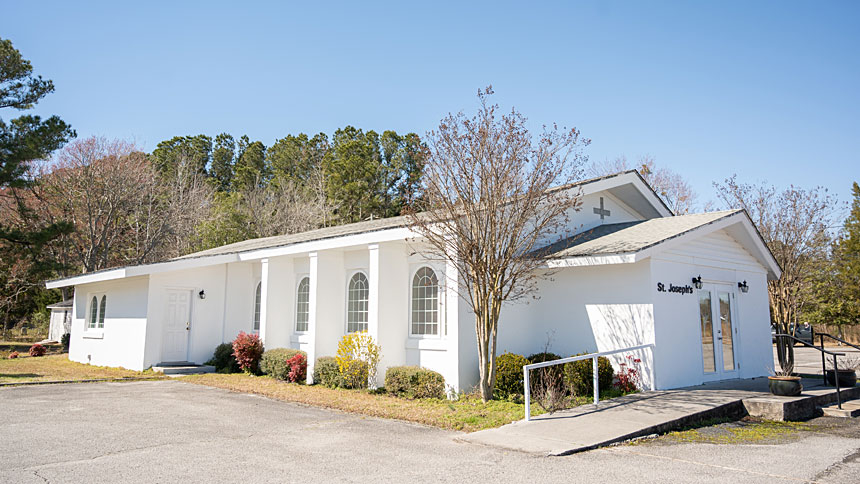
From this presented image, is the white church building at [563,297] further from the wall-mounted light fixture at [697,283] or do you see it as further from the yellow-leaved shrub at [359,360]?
the yellow-leaved shrub at [359,360]

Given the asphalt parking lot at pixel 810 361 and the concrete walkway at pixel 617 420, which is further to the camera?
the asphalt parking lot at pixel 810 361

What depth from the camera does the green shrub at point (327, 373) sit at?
1319 centimetres

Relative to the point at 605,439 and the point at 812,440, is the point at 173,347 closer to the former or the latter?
the point at 605,439

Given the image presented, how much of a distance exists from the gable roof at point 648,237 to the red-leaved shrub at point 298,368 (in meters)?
6.91

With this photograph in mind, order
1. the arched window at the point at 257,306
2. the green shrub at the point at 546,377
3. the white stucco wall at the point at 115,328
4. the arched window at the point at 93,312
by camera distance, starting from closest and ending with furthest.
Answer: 1. the green shrub at the point at 546,377
2. the white stucco wall at the point at 115,328
3. the arched window at the point at 257,306
4. the arched window at the point at 93,312

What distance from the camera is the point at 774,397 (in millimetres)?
10078

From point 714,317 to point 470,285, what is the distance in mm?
6416

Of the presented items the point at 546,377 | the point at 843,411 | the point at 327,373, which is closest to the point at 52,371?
the point at 327,373

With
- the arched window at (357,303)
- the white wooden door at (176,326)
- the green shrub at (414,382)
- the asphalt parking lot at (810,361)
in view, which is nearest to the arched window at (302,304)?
the arched window at (357,303)

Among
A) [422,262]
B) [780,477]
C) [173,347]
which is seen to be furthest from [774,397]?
[173,347]

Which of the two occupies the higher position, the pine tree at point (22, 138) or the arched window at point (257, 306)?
the pine tree at point (22, 138)

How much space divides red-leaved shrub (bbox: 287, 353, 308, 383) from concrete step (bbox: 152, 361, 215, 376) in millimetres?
4034

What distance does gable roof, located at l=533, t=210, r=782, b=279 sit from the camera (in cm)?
1112

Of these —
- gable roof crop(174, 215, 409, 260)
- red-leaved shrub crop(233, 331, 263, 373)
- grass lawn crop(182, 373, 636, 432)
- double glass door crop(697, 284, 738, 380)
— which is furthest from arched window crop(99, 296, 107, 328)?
double glass door crop(697, 284, 738, 380)
